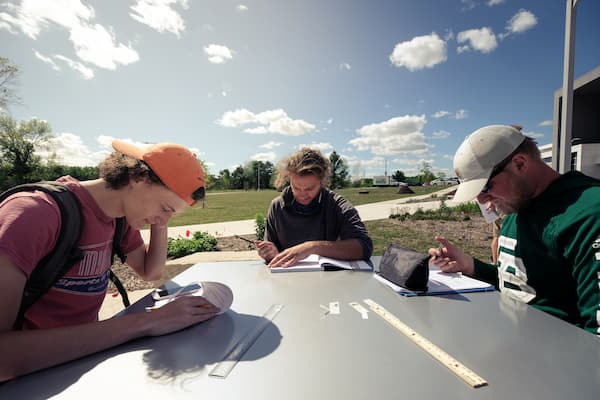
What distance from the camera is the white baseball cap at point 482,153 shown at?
1501 millimetres

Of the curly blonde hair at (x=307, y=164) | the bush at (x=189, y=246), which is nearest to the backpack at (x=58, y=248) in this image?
the curly blonde hair at (x=307, y=164)

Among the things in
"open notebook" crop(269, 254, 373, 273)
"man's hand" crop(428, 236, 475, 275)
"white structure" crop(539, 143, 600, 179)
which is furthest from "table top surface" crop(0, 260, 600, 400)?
"white structure" crop(539, 143, 600, 179)

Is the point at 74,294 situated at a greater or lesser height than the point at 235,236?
greater

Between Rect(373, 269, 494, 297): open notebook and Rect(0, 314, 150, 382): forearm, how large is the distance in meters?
1.23

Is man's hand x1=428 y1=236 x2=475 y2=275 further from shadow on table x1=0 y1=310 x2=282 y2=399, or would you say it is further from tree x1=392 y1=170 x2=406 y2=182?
tree x1=392 y1=170 x2=406 y2=182

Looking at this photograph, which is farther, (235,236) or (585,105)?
(585,105)

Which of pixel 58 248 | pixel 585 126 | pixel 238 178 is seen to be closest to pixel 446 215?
pixel 58 248

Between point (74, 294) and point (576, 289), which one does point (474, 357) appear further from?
point (74, 294)

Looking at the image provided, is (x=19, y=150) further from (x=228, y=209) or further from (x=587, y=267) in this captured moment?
(x=587, y=267)

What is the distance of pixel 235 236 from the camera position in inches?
325

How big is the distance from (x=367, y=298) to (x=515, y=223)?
0.93 meters

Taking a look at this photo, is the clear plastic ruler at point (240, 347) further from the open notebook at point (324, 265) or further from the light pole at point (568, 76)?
the light pole at point (568, 76)

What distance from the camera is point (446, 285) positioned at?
64.7 inches

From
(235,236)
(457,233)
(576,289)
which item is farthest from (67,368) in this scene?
(457,233)
